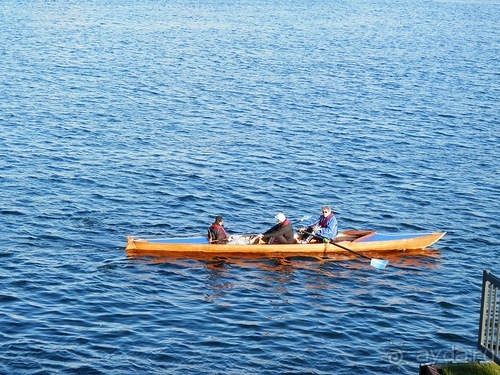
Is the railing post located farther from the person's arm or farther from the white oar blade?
the person's arm

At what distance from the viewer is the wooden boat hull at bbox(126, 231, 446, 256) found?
2828cm

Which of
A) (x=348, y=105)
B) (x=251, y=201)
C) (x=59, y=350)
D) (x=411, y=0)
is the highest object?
(x=411, y=0)

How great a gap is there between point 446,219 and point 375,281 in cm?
702

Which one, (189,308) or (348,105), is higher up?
(348,105)

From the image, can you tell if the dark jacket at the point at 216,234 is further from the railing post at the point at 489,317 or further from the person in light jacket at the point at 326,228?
the railing post at the point at 489,317

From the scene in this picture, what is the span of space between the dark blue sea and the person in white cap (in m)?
0.74

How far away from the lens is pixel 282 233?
28.9m

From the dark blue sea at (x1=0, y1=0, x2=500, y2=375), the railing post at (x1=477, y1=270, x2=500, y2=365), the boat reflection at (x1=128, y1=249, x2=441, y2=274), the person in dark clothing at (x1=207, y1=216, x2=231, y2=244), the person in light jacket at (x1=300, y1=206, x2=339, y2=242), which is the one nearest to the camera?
the railing post at (x1=477, y1=270, x2=500, y2=365)

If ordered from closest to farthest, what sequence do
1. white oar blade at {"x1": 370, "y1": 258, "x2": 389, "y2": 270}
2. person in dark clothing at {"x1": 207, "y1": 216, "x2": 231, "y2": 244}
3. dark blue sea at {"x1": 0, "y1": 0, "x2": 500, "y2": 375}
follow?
dark blue sea at {"x1": 0, "y1": 0, "x2": 500, "y2": 375}, white oar blade at {"x1": 370, "y1": 258, "x2": 389, "y2": 270}, person in dark clothing at {"x1": 207, "y1": 216, "x2": 231, "y2": 244}

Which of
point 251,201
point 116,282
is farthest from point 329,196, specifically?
point 116,282

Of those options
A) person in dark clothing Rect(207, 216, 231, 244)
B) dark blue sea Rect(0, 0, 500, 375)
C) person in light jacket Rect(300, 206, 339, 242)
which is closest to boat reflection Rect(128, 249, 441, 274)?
dark blue sea Rect(0, 0, 500, 375)

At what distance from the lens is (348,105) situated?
5241cm

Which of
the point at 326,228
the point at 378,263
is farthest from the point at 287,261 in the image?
the point at 378,263

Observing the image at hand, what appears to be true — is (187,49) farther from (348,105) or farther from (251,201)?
(251,201)
